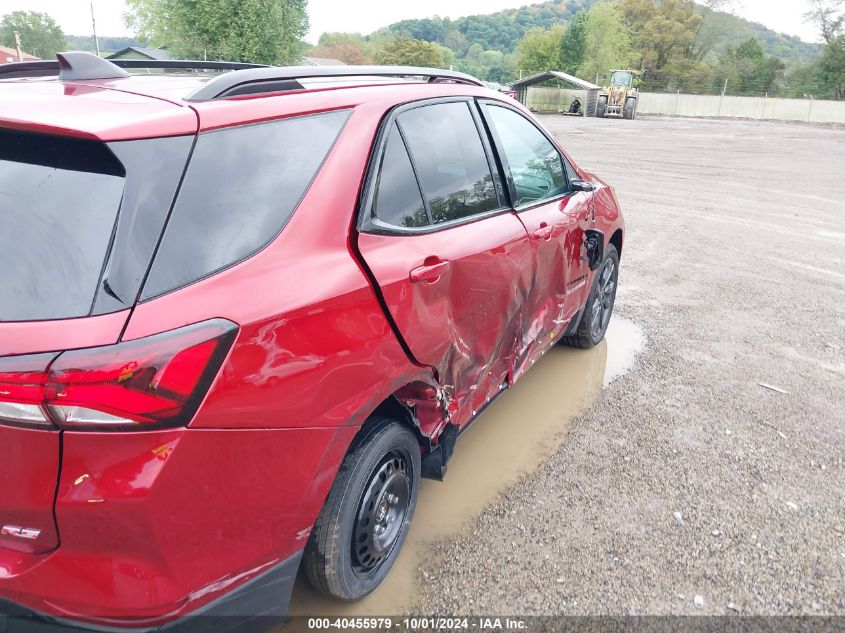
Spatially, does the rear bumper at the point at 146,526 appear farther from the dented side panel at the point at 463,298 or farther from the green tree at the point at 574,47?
the green tree at the point at 574,47

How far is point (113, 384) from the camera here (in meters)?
1.35

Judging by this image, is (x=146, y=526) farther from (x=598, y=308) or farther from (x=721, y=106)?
(x=721, y=106)

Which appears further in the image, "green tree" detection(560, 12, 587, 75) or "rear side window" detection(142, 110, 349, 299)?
"green tree" detection(560, 12, 587, 75)

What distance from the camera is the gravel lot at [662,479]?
7.88 ft

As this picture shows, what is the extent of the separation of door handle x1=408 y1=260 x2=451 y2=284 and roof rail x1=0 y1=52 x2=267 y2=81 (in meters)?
1.07

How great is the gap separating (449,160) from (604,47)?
80137 mm

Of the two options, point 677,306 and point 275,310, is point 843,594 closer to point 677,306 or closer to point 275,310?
point 275,310

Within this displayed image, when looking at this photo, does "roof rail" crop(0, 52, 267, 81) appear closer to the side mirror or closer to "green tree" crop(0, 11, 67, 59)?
the side mirror

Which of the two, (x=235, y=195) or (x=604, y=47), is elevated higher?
(x=604, y=47)

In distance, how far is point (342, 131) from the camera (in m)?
2.01

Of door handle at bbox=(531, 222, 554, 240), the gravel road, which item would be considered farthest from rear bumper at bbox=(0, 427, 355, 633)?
door handle at bbox=(531, 222, 554, 240)

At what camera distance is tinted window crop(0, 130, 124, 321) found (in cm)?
140

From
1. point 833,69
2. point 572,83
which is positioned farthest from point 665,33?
point 572,83

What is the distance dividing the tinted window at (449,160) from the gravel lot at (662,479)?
1.34 meters
